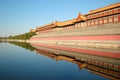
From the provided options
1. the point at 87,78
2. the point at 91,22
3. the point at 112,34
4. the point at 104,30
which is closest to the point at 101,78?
the point at 87,78

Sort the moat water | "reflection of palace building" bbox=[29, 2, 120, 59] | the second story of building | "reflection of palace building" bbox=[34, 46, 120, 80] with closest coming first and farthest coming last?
1. the moat water
2. "reflection of palace building" bbox=[34, 46, 120, 80]
3. "reflection of palace building" bbox=[29, 2, 120, 59]
4. the second story of building

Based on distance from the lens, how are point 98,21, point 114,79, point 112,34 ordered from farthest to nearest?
point 98,21 < point 112,34 < point 114,79

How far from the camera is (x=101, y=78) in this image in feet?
32.9

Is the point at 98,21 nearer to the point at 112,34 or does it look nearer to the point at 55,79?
the point at 112,34

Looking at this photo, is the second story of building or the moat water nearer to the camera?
the moat water

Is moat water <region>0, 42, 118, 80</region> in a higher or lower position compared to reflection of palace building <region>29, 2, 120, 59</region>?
lower

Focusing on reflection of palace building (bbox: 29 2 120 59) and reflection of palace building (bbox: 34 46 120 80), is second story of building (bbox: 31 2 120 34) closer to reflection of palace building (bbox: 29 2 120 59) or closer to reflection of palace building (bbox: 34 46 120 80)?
reflection of palace building (bbox: 29 2 120 59)

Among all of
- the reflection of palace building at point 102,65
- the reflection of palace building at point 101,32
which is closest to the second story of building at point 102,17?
the reflection of palace building at point 101,32

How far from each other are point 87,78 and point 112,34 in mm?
18925

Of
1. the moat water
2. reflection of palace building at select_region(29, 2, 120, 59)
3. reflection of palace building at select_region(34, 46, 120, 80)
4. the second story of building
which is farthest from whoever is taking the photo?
the second story of building

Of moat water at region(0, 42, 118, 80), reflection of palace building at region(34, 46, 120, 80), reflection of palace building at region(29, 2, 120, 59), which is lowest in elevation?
Answer: moat water at region(0, 42, 118, 80)

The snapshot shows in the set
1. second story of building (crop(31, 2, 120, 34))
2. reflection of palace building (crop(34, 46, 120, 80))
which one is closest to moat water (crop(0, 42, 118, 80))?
reflection of palace building (crop(34, 46, 120, 80))

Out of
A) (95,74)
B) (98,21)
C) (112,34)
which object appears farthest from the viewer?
(98,21)

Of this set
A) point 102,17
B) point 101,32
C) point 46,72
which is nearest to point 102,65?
point 46,72
